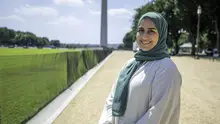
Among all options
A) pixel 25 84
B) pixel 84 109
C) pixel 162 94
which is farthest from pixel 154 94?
pixel 84 109

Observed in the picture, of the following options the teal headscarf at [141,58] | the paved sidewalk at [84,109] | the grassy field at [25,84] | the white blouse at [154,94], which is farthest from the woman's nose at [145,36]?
the paved sidewalk at [84,109]

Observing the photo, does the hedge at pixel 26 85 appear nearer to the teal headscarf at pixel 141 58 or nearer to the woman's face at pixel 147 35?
the teal headscarf at pixel 141 58

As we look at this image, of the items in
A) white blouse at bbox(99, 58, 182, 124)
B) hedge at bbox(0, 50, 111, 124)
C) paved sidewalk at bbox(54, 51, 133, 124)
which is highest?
white blouse at bbox(99, 58, 182, 124)

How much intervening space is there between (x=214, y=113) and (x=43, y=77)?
4.71 metres

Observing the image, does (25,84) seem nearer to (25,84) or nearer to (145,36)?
(25,84)

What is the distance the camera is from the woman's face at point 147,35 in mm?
2510

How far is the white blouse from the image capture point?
7.61 feet

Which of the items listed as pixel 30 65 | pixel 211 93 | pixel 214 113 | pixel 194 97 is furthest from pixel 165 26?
pixel 211 93

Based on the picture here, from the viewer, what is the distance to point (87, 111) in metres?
8.27

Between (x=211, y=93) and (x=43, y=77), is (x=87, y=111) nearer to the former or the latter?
(x=43, y=77)

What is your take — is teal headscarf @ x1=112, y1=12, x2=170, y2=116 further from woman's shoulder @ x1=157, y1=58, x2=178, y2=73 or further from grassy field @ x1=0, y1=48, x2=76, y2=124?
grassy field @ x1=0, y1=48, x2=76, y2=124

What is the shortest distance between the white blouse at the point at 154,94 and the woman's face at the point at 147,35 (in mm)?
158

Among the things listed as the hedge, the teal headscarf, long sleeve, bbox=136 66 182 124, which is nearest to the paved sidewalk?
the hedge

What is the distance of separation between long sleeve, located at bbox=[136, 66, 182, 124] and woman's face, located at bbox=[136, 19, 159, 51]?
0.27 metres
